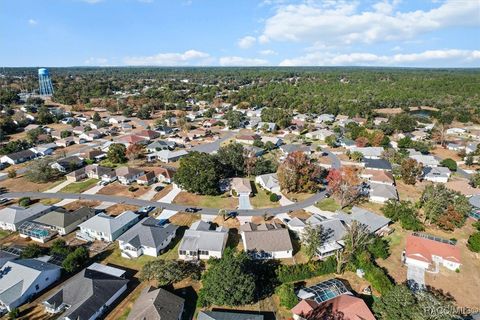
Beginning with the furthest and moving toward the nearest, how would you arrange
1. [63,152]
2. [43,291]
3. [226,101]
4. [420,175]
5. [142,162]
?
[226,101] → [63,152] → [142,162] → [420,175] → [43,291]

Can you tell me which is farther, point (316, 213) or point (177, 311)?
point (316, 213)

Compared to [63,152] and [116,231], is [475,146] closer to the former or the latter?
[116,231]

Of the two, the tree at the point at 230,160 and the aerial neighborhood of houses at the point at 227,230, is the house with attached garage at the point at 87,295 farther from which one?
the tree at the point at 230,160

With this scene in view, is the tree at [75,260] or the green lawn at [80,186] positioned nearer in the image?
the tree at [75,260]

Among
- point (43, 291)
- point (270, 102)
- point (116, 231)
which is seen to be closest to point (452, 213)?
point (116, 231)

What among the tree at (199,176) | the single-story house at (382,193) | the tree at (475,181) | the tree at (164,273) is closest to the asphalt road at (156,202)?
the tree at (199,176)

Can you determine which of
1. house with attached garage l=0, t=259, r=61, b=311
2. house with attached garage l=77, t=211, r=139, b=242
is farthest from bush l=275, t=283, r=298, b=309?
house with attached garage l=0, t=259, r=61, b=311

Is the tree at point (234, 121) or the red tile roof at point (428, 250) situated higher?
the tree at point (234, 121)
